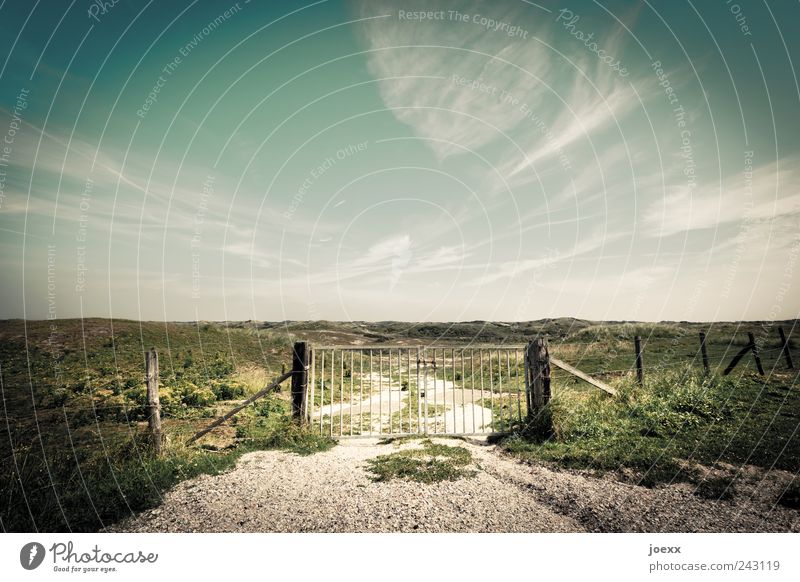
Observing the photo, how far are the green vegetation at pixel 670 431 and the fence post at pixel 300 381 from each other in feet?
17.1

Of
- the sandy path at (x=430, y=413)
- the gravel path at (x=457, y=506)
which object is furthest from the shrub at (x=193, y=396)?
the gravel path at (x=457, y=506)

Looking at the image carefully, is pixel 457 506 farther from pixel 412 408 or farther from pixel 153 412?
pixel 412 408

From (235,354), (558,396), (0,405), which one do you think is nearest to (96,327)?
(235,354)

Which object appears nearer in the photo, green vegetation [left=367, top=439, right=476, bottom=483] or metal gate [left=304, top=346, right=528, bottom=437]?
green vegetation [left=367, top=439, right=476, bottom=483]

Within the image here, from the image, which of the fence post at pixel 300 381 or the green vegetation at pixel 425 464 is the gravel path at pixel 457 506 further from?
the fence post at pixel 300 381

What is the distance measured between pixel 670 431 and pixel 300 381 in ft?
29.4

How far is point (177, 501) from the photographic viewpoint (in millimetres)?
5426

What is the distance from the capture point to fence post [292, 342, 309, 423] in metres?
8.75

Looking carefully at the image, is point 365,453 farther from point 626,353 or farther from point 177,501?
point 626,353

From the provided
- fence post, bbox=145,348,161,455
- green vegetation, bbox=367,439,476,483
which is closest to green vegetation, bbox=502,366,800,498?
green vegetation, bbox=367,439,476,483

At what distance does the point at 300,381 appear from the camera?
345 inches

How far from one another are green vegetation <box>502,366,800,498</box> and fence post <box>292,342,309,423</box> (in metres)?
5.21

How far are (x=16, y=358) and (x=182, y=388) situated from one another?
639 inches

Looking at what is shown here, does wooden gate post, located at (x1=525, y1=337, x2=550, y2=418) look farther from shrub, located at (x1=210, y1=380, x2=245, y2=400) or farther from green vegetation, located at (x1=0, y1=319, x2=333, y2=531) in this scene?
shrub, located at (x1=210, y1=380, x2=245, y2=400)
